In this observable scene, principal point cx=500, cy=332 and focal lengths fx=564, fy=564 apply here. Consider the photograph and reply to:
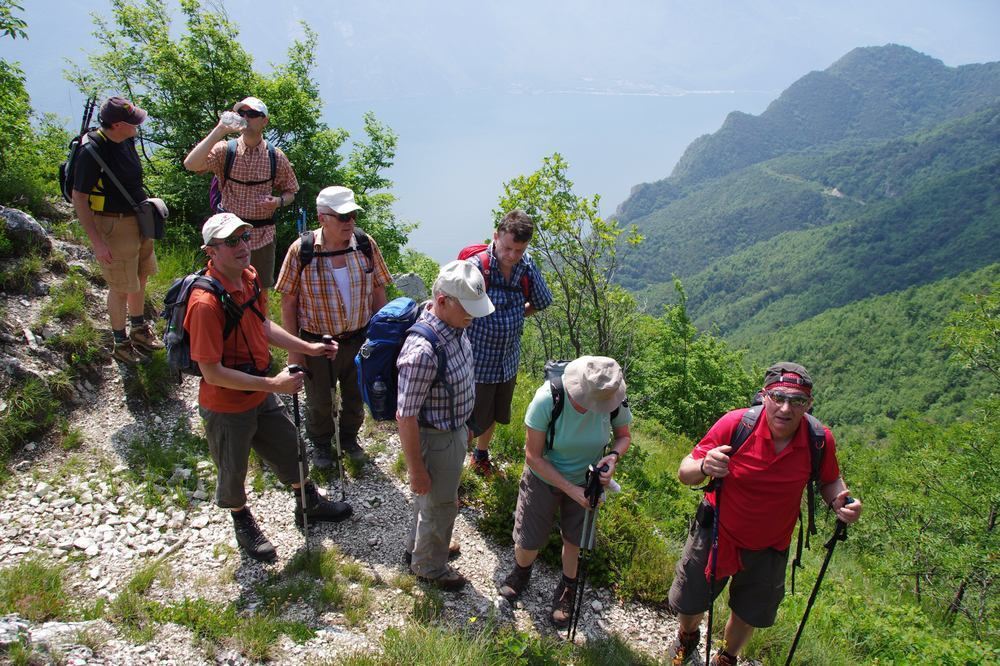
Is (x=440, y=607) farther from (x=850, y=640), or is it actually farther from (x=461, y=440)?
(x=850, y=640)

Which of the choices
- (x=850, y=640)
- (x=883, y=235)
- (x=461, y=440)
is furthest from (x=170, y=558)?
(x=883, y=235)

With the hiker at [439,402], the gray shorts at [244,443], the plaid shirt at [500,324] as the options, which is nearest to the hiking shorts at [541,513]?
the hiker at [439,402]

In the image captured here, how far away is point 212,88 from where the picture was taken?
11.3 meters

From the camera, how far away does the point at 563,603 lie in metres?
4.17

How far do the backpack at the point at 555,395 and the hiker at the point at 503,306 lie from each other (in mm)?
1098

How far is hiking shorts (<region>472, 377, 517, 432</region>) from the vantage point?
4953mm

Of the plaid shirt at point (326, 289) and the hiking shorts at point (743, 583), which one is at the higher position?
the plaid shirt at point (326, 289)

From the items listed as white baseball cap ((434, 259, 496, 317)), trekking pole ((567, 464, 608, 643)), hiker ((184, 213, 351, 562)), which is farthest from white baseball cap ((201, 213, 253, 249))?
trekking pole ((567, 464, 608, 643))

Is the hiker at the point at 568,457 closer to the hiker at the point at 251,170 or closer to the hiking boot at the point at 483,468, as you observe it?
the hiking boot at the point at 483,468

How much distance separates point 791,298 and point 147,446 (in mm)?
163313

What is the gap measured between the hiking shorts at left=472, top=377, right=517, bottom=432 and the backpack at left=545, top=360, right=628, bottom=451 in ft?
4.16

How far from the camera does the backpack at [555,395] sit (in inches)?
141

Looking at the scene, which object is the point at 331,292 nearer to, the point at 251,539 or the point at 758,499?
the point at 251,539

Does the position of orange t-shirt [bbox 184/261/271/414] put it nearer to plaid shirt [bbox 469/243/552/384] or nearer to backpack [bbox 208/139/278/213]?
plaid shirt [bbox 469/243/552/384]
